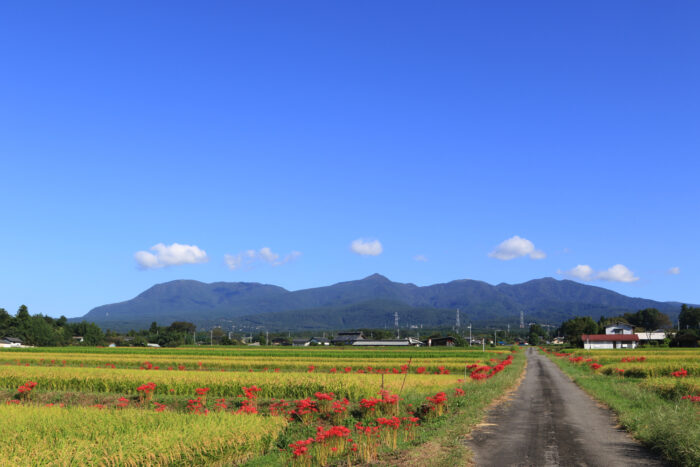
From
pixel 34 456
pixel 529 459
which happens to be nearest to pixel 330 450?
pixel 529 459

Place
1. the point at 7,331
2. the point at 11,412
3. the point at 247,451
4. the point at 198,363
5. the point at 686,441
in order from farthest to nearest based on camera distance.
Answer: the point at 7,331 → the point at 198,363 → the point at 11,412 → the point at 247,451 → the point at 686,441

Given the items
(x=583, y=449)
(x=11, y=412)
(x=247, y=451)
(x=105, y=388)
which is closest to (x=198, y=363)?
(x=105, y=388)

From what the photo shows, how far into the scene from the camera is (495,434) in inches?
771

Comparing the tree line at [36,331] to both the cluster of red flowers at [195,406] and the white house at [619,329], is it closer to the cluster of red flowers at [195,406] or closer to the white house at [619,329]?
the cluster of red flowers at [195,406]

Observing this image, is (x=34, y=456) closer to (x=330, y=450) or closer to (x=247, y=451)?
(x=247, y=451)

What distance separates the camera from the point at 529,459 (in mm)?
15562

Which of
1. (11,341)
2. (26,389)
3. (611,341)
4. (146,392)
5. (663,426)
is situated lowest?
(611,341)

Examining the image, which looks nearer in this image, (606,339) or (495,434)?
(495,434)

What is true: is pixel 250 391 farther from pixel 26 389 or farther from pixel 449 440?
pixel 26 389

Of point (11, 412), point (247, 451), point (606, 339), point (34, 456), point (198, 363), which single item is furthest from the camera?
point (606, 339)

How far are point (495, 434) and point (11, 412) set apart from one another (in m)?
17.1

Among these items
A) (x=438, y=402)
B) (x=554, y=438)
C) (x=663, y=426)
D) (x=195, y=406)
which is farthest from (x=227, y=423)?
(x=663, y=426)

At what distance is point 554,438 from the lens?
18.7 m

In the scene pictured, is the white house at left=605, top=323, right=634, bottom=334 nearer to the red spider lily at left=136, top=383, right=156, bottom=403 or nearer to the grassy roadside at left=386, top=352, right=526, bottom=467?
the grassy roadside at left=386, top=352, right=526, bottom=467
